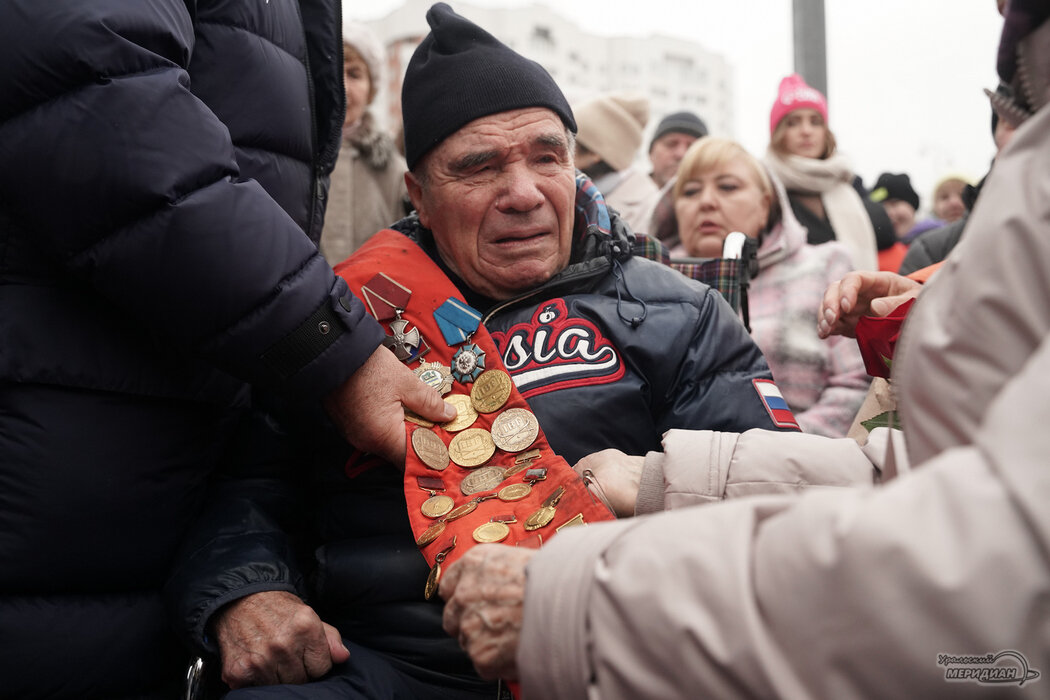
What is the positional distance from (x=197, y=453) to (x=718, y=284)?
1.77m

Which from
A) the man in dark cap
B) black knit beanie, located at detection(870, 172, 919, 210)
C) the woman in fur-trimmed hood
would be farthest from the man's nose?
black knit beanie, located at detection(870, 172, 919, 210)

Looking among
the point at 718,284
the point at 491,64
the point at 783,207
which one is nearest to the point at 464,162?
the point at 491,64

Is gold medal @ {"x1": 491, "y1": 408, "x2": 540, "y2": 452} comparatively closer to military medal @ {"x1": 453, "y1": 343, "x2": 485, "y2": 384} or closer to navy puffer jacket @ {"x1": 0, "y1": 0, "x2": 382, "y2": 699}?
military medal @ {"x1": 453, "y1": 343, "x2": 485, "y2": 384}

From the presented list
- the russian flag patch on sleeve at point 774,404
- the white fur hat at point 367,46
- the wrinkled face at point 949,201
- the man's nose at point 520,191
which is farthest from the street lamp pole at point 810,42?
the wrinkled face at point 949,201

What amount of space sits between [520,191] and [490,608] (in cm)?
142

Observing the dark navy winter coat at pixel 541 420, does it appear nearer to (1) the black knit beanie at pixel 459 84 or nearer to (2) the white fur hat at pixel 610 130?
(1) the black knit beanie at pixel 459 84

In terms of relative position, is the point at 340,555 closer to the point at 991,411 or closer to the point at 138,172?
the point at 138,172

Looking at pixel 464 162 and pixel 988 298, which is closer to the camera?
pixel 988 298

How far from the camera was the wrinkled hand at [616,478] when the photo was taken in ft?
5.81

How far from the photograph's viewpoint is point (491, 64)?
7.96ft

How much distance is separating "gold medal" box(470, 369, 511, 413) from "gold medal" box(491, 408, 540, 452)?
0.11 feet

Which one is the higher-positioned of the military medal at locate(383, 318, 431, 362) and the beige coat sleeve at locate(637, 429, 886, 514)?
the beige coat sleeve at locate(637, 429, 886, 514)

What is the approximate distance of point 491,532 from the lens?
1.73 meters

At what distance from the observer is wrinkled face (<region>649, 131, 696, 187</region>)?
592 cm
